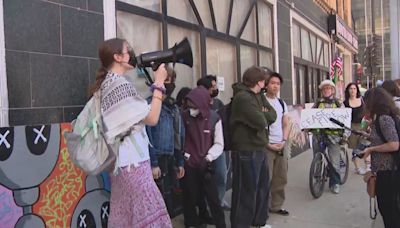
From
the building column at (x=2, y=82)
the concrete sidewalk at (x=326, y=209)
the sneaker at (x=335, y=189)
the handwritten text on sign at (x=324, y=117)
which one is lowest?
the concrete sidewalk at (x=326, y=209)

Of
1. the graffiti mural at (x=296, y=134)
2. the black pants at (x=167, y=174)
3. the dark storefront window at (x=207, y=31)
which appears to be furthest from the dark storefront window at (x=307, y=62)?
the black pants at (x=167, y=174)

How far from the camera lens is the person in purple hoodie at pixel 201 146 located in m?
4.48

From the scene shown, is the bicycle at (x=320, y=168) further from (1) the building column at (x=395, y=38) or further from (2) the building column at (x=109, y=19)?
(1) the building column at (x=395, y=38)

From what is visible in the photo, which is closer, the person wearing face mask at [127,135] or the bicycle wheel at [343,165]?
the person wearing face mask at [127,135]

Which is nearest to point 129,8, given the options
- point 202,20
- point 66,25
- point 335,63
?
point 66,25

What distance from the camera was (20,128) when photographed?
3121 mm

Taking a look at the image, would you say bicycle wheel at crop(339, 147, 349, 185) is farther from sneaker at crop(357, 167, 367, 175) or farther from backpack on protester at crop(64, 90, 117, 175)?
backpack on protester at crop(64, 90, 117, 175)

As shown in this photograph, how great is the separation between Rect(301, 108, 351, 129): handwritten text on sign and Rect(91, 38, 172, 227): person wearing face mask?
4.21 m

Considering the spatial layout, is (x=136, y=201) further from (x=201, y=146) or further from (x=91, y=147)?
(x=201, y=146)

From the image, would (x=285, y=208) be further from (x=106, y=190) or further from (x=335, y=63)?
(x=335, y=63)

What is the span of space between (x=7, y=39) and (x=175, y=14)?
9.56ft

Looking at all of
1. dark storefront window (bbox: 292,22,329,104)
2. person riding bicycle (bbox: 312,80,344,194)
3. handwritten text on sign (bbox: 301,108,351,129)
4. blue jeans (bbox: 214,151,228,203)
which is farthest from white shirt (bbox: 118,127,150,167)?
dark storefront window (bbox: 292,22,329,104)

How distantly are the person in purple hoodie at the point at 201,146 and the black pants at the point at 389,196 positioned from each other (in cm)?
153

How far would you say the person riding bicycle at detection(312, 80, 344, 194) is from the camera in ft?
21.5
